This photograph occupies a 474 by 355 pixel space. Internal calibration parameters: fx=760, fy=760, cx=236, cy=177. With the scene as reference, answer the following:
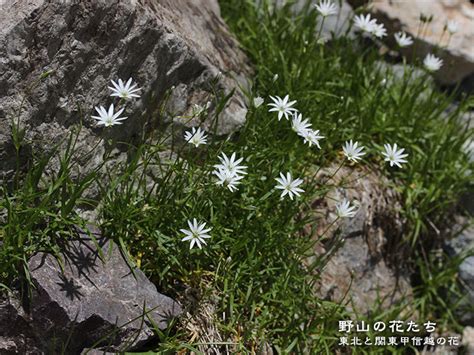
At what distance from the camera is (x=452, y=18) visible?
236 inches

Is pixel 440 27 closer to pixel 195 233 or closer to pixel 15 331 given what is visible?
pixel 195 233

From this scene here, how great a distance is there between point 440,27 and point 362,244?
2.09 metres

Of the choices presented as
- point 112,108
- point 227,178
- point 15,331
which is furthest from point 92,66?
point 15,331

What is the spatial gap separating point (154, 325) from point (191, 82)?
145 centimetres

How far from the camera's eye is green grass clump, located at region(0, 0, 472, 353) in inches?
146

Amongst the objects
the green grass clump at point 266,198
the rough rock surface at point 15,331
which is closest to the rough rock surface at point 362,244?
the green grass clump at point 266,198

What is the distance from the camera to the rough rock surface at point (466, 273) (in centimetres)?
511

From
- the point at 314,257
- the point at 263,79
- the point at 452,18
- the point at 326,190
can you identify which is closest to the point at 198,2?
the point at 263,79

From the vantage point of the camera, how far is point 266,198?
13.6 feet

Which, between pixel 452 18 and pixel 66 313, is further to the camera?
pixel 452 18

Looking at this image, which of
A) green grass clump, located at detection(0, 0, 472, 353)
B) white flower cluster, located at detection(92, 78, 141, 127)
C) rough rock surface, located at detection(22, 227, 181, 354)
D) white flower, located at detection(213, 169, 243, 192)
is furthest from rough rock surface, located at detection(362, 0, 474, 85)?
rough rock surface, located at detection(22, 227, 181, 354)

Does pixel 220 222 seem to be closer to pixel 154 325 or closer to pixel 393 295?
pixel 154 325

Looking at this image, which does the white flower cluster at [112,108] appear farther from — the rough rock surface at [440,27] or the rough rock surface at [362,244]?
the rough rock surface at [440,27]

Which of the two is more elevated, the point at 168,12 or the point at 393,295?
the point at 168,12
